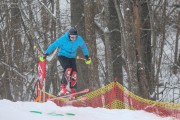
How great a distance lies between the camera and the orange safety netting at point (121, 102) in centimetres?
930

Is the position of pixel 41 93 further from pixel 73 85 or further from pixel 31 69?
pixel 31 69

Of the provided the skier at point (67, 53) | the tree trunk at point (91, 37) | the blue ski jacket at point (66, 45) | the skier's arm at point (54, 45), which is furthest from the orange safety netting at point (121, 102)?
the tree trunk at point (91, 37)

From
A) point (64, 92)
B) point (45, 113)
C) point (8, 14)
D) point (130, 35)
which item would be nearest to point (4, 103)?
point (45, 113)

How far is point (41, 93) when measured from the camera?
1199 cm

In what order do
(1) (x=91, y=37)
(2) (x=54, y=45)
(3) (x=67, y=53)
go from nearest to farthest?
(2) (x=54, y=45)
(3) (x=67, y=53)
(1) (x=91, y=37)

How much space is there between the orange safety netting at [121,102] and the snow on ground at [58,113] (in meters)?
0.39

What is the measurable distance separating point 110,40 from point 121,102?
34.1 feet

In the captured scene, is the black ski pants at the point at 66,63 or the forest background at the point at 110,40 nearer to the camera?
the black ski pants at the point at 66,63

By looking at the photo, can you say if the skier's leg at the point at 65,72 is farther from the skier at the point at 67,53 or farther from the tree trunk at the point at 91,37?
the tree trunk at the point at 91,37

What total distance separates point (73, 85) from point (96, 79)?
4.74 m

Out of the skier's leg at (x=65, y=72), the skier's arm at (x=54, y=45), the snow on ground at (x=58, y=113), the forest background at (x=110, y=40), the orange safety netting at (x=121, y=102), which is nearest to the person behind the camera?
the snow on ground at (x=58, y=113)

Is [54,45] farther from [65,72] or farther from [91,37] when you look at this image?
[91,37]

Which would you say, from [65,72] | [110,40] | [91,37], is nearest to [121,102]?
[65,72]

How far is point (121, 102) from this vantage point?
10.5 metres
